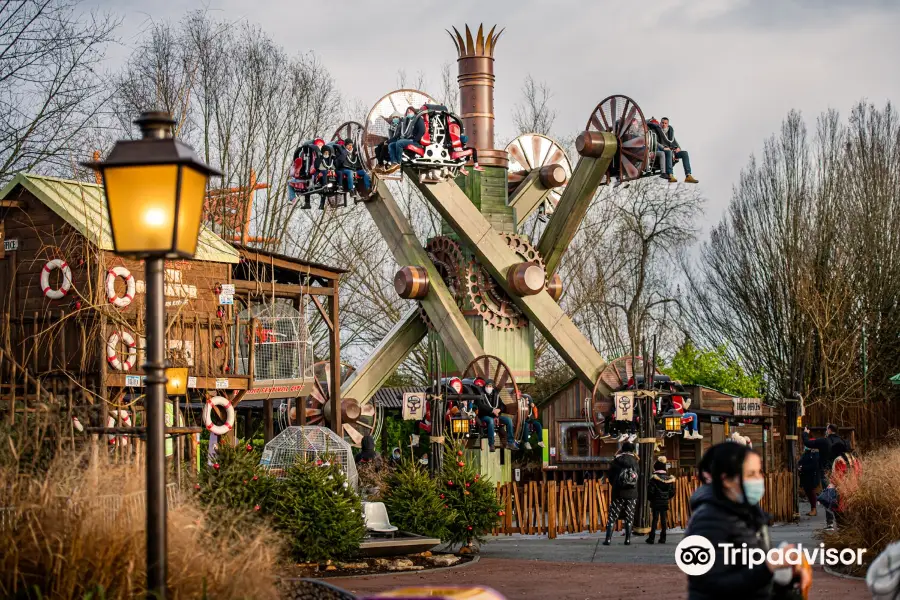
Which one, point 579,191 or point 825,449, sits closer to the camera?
point 825,449

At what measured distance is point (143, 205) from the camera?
653cm

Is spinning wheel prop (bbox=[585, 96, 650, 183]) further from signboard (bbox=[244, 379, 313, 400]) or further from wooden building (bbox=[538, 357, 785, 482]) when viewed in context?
signboard (bbox=[244, 379, 313, 400])

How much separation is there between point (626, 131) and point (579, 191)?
1.58 m

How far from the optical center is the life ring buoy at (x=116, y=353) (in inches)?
660

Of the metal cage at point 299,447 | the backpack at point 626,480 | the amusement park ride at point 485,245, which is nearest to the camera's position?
the metal cage at point 299,447

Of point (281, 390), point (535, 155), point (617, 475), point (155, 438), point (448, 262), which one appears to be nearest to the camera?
point (155, 438)

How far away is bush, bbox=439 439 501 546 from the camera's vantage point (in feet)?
57.6

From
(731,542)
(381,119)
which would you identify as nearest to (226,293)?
(381,119)

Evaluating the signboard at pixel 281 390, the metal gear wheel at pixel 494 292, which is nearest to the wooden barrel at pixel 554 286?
the metal gear wheel at pixel 494 292

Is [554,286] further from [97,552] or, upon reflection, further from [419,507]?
[97,552]

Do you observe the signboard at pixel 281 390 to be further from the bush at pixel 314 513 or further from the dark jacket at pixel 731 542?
the dark jacket at pixel 731 542

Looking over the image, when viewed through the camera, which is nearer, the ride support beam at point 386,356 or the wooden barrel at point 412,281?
the wooden barrel at point 412,281

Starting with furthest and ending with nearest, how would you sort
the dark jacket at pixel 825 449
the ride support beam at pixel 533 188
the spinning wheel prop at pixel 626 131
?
the ride support beam at pixel 533 188 < the spinning wheel prop at pixel 626 131 < the dark jacket at pixel 825 449

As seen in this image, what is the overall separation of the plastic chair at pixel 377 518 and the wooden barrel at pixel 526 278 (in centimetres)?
934
